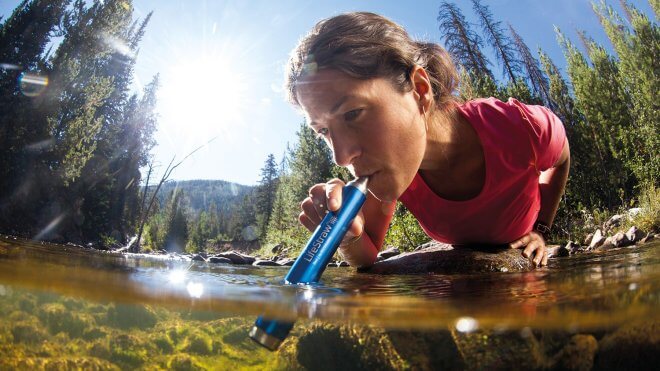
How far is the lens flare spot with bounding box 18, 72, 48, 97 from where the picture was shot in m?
9.05

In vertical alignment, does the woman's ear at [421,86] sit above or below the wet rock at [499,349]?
above

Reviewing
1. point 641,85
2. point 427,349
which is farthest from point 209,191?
point 427,349

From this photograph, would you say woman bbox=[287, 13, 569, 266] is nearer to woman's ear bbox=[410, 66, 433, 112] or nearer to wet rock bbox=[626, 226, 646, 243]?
woman's ear bbox=[410, 66, 433, 112]

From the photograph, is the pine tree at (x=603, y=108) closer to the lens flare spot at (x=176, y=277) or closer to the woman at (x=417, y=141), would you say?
the woman at (x=417, y=141)

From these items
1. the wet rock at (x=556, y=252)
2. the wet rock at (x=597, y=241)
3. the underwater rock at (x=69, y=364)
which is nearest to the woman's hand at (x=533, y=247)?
the wet rock at (x=556, y=252)

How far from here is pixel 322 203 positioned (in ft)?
4.97

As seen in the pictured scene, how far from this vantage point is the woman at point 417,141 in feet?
5.06

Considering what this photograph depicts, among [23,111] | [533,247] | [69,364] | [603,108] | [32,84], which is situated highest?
[32,84]

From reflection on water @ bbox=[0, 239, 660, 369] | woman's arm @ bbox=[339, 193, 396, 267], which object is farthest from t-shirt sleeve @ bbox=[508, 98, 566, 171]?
reflection on water @ bbox=[0, 239, 660, 369]

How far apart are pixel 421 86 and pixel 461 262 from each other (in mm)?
972

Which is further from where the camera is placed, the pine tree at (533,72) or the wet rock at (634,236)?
the pine tree at (533,72)

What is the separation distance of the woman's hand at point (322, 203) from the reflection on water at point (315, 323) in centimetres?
32

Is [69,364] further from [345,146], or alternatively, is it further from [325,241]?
[345,146]

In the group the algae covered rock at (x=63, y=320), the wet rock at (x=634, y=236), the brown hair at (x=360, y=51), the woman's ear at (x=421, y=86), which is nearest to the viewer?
the algae covered rock at (x=63, y=320)
